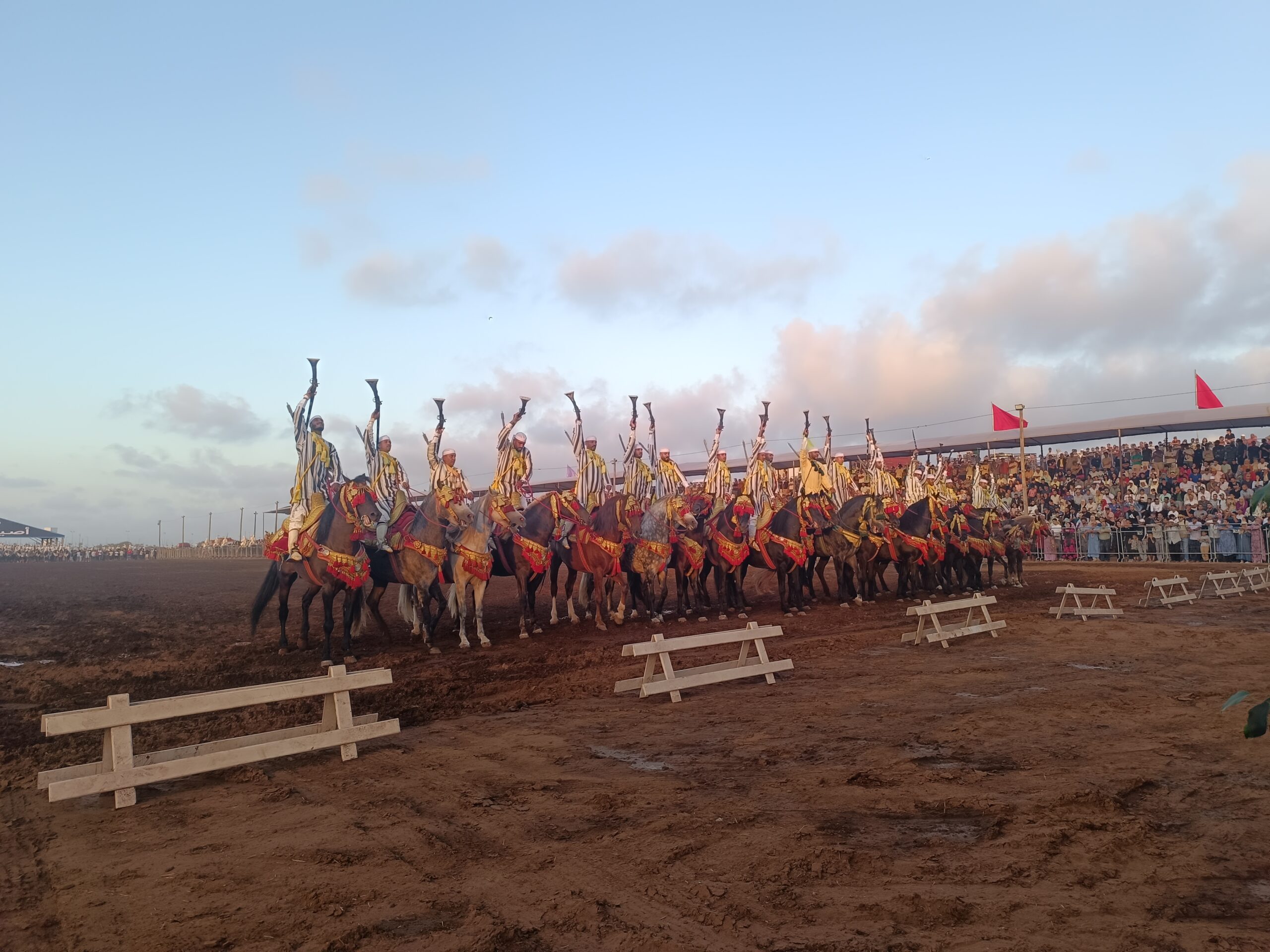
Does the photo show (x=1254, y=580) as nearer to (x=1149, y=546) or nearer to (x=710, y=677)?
(x=1149, y=546)

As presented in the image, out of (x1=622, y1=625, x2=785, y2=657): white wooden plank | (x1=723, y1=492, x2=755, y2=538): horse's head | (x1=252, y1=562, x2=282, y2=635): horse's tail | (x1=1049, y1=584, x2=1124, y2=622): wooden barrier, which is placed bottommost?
(x1=1049, y1=584, x2=1124, y2=622): wooden barrier

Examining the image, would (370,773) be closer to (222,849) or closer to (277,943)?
(222,849)

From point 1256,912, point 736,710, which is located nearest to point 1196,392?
point 736,710

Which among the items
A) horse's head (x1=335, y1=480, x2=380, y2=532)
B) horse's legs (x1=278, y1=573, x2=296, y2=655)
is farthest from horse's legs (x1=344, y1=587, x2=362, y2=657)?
horse's legs (x1=278, y1=573, x2=296, y2=655)

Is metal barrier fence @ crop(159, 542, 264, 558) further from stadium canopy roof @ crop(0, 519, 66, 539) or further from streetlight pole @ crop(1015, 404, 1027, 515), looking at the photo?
streetlight pole @ crop(1015, 404, 1027, 515)

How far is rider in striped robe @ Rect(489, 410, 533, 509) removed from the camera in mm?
15781

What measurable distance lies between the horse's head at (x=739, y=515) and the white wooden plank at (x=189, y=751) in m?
10.6

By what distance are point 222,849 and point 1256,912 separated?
18.8 feet

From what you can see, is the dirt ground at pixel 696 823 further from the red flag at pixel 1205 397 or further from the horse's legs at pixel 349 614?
the red flag at pixel 1205 397

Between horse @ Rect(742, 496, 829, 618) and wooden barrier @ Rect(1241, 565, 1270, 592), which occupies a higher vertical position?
horse @ Rect(742, 496, 829, 618)

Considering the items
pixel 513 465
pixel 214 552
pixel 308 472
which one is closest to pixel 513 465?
pixel 513 465

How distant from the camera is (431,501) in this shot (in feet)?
47.0

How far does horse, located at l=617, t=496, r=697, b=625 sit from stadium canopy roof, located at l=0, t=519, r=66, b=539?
113 metres

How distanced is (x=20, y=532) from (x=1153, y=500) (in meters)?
123
